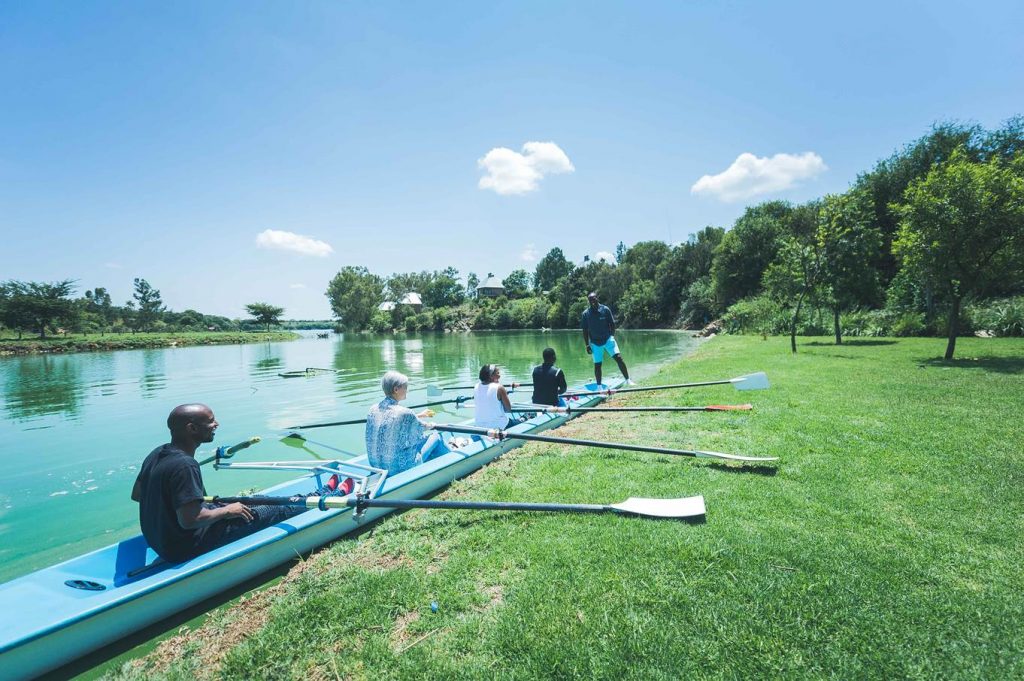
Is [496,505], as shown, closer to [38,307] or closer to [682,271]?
[682,271]

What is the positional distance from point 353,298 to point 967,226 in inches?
3648

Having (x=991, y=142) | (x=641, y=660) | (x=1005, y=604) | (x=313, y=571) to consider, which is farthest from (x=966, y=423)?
(x=991, y=142)

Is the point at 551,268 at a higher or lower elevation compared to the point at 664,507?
higher

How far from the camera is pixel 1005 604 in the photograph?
2.74m

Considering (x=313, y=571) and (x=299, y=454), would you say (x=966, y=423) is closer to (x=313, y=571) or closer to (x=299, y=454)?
(x=313, y=571)

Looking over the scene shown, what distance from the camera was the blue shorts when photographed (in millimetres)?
11258

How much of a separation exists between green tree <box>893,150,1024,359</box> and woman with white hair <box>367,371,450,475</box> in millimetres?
16135

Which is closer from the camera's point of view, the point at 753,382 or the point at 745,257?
the point at 753,382

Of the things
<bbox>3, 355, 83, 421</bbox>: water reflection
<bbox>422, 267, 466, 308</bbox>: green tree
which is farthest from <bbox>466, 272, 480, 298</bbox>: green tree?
<bbox>3, 355, 83, 421</bbox>: water reflection

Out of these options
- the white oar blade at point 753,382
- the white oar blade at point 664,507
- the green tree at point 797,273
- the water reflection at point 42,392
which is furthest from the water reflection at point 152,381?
the green tree at point 797,273

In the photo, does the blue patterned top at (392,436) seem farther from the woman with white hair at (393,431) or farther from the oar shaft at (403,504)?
the oar shaft at (403,504)

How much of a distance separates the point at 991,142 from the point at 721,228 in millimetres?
→ 28468

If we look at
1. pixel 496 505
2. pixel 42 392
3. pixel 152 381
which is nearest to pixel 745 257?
pixel 496 505

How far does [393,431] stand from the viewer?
545 centimetres
